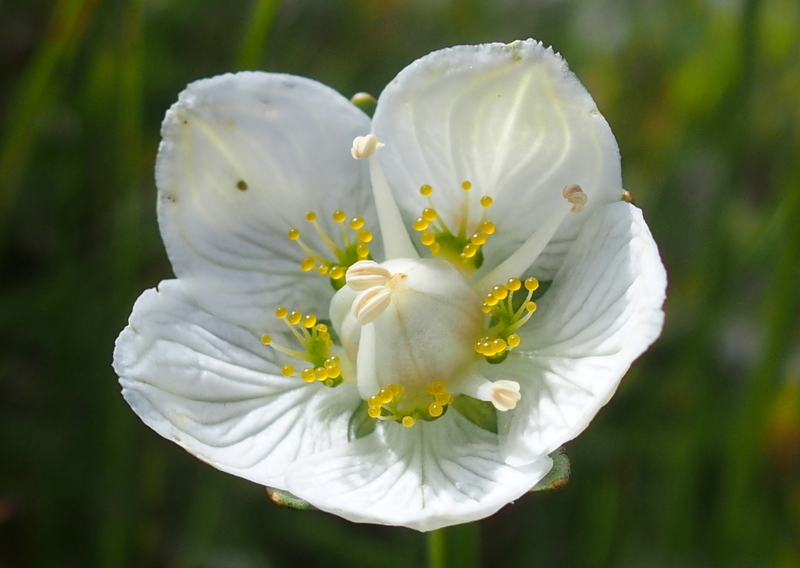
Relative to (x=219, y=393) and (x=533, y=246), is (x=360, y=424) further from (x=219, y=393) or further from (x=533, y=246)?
(x=533, y=246)

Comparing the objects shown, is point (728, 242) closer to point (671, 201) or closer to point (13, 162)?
point (671, 201)

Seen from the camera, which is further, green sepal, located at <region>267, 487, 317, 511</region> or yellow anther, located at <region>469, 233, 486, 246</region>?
yellow anther, located at <region>469, 233, 486, 246</region>

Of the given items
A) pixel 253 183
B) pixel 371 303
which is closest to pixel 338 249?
pixel 253 183

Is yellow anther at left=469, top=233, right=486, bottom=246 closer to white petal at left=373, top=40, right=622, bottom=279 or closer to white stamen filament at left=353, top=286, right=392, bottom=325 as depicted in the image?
white petal at left=373, top=40, right=622, bottom=279

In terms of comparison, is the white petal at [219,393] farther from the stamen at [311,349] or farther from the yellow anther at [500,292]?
the yellow anther at [500,292]

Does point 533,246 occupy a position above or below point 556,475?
above

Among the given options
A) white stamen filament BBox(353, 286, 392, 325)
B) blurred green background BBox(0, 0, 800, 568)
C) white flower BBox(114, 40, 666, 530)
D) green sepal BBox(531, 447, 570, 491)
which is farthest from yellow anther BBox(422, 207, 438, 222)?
blurred green background BBox(0, 0, 800, 568)

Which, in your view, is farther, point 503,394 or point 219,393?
point 219,393

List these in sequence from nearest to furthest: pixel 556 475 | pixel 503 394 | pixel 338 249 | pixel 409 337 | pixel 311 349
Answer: pixel 556 475
pixel 503 394
pixel 409 337
pixel 311 349
pixel 338 249
